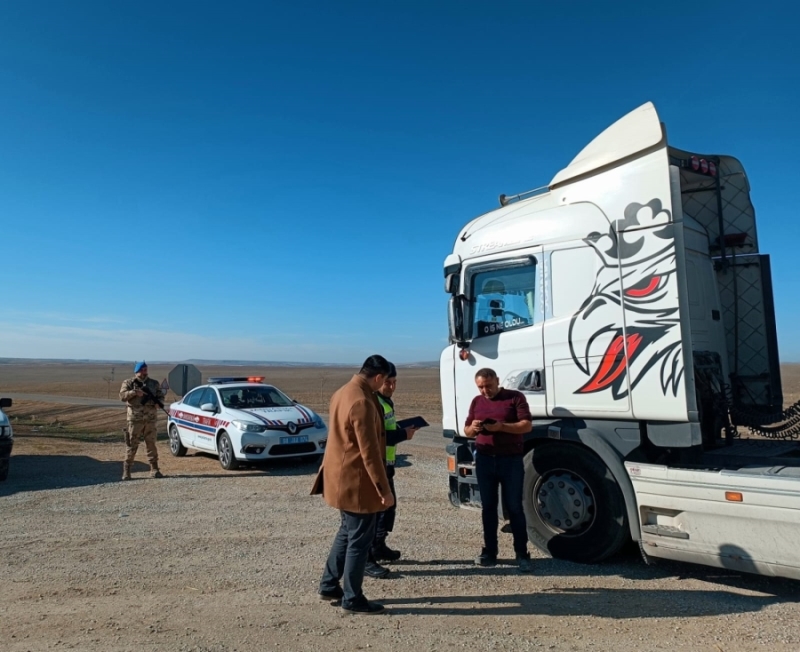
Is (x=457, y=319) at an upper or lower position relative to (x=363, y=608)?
upper

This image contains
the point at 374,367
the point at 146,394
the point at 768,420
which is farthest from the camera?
the point at 146,394

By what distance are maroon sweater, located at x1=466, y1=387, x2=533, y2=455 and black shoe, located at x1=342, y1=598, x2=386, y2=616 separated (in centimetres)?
160

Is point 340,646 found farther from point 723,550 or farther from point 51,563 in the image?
point 51,563

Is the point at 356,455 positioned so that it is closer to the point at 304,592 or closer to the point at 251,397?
the point at 304,592

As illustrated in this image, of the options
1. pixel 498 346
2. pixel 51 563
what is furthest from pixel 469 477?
pixel 51 563

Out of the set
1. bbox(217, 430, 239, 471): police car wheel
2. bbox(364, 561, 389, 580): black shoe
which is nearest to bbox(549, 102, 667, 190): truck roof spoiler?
bbox(364, 561, 389, 580): black shoe

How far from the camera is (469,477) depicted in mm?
6008

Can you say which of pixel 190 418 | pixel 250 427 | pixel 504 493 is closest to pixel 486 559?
pixel 504 493

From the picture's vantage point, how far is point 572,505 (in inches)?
214

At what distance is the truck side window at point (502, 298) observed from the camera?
588cm

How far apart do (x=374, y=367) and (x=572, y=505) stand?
233 cm

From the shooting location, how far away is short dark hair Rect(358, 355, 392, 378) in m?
4.44

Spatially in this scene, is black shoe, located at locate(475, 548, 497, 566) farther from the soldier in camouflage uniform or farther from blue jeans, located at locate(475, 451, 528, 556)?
the soldier in camouflage uniform

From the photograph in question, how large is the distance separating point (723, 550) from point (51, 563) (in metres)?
5.61
